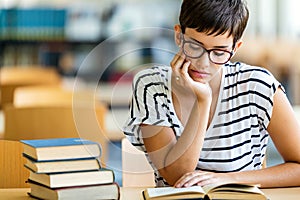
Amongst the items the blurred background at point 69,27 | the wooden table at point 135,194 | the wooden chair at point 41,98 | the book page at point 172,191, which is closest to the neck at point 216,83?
the wooden table at point 135,194

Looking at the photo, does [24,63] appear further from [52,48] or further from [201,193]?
[201,193]

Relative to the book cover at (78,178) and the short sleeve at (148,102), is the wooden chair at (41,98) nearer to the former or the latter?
the short sleeve at (148,102)

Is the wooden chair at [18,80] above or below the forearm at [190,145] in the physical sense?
below

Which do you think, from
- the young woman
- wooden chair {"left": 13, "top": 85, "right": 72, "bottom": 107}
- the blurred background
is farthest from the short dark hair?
the blurred background

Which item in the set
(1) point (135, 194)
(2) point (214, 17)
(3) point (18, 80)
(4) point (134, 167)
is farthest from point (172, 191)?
(3) point (18, 80)

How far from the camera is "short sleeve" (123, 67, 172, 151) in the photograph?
2.19 meters

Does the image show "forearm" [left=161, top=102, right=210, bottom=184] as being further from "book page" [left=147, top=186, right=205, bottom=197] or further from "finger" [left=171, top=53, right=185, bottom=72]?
"book page" [left=147, top=186, right=205, bottom=197]

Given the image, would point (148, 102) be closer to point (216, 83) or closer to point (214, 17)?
point (216, 83)

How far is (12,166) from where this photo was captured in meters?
2.38

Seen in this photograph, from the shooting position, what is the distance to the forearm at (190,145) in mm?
2094

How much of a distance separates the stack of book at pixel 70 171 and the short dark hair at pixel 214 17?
0.43m

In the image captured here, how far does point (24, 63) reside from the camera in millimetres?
Answer: 8406

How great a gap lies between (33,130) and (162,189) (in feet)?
5.87

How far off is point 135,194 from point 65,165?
270 millimetres
